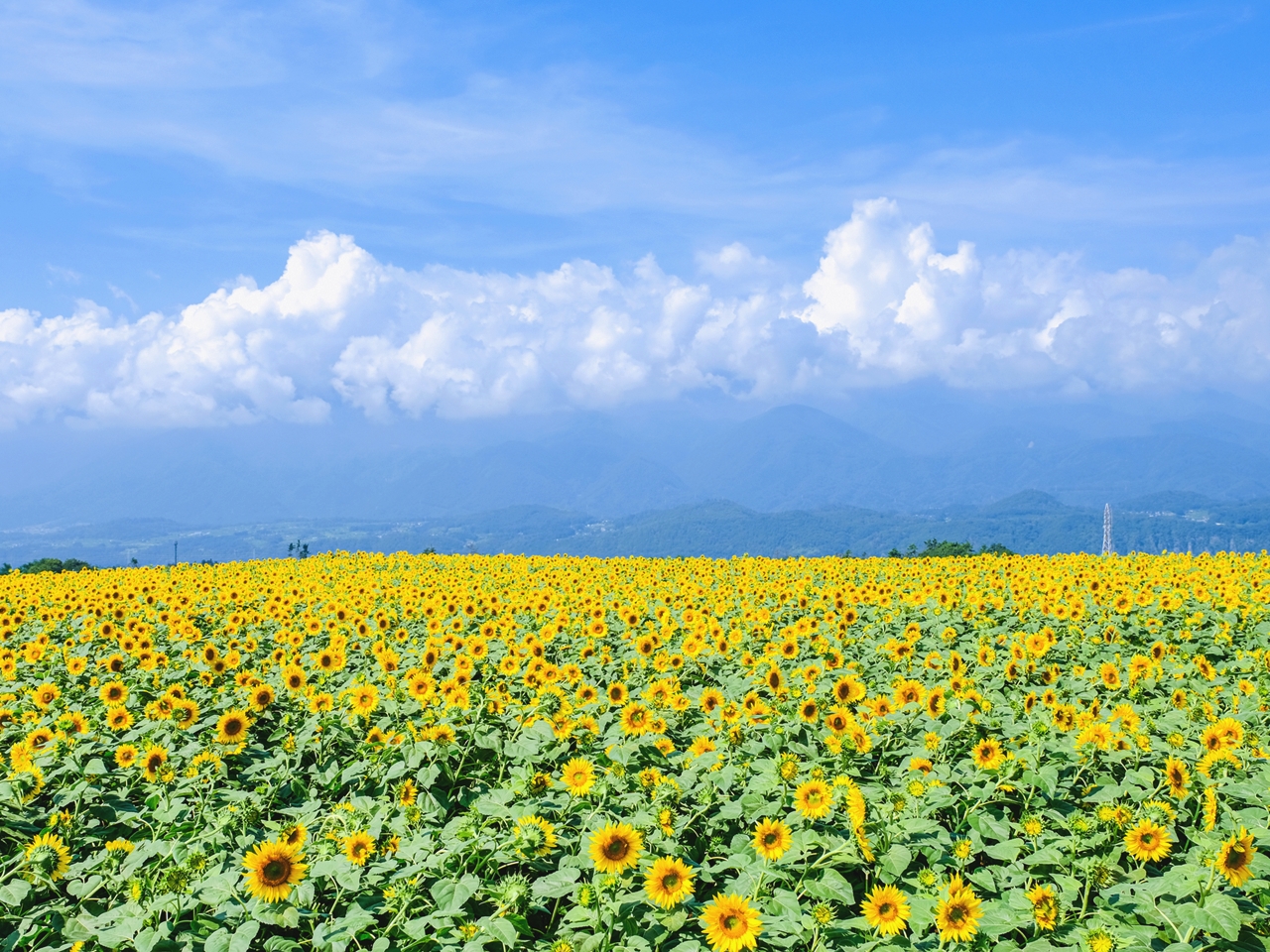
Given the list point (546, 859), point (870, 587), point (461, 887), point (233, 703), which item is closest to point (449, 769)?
point (546, 859)

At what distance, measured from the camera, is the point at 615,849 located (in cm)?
423

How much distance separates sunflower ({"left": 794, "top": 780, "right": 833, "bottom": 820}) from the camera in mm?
4559

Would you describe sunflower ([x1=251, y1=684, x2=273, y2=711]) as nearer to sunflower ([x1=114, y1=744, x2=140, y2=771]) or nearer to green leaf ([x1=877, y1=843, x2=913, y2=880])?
sunflower ([x1=114, y1=744, x2=140, y2=771])

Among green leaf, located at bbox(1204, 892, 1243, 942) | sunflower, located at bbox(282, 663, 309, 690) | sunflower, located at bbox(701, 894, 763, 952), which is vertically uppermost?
sunflower, located at bbox(282, 663, 309, 690)

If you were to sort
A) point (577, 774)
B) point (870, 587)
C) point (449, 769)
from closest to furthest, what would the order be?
point (577, 774)
point (449, 769)
point (870, 587)

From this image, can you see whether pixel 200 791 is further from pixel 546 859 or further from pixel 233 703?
pixel 546 859

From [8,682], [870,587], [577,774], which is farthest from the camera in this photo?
[870,587]

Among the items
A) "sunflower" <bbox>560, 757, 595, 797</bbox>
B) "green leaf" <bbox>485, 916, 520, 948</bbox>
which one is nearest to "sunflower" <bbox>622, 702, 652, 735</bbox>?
"sunflower" <bbox>560, 757, 595, 797</bbox>

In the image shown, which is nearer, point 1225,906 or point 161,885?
point 1225,906

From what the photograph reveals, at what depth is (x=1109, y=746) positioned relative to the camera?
5531mm

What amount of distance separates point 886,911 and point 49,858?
455 cm

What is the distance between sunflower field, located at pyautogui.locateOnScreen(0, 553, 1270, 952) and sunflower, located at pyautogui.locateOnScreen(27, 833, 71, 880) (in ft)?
0.08

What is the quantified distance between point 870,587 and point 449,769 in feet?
26.7

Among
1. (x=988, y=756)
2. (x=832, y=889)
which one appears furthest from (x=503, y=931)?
(x=988, y=756)
